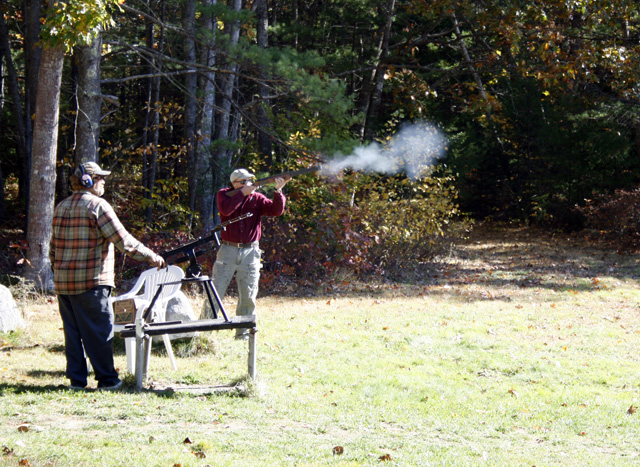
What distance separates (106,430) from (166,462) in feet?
2.61

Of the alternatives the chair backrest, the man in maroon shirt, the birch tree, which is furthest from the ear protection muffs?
the birch tree

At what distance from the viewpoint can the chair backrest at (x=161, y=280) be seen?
6.76m

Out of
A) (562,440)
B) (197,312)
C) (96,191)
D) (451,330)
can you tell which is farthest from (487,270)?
(96,191)

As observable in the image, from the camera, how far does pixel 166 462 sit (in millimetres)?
4176

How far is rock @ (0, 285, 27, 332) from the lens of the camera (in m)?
7.59

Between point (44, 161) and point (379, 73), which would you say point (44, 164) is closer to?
point (44, 161)

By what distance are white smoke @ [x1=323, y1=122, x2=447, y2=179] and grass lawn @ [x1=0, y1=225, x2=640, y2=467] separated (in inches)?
178

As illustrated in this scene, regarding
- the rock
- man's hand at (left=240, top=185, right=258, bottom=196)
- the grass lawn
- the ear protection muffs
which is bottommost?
the grass lawn

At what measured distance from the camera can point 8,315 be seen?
766 centimetres

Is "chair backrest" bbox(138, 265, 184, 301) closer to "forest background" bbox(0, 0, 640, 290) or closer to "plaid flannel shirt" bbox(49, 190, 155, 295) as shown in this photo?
"plaid flannel shirt" bbox(49, 190, 155, 295)

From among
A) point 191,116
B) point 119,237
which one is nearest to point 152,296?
point 119,237

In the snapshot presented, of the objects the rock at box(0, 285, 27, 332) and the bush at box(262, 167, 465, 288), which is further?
the bush at box(262, 167, 465, 288)

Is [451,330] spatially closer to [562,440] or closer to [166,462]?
[562,440]

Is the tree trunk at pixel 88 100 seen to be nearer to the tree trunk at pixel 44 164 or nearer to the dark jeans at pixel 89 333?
the tree trunk at pixel 44 164
